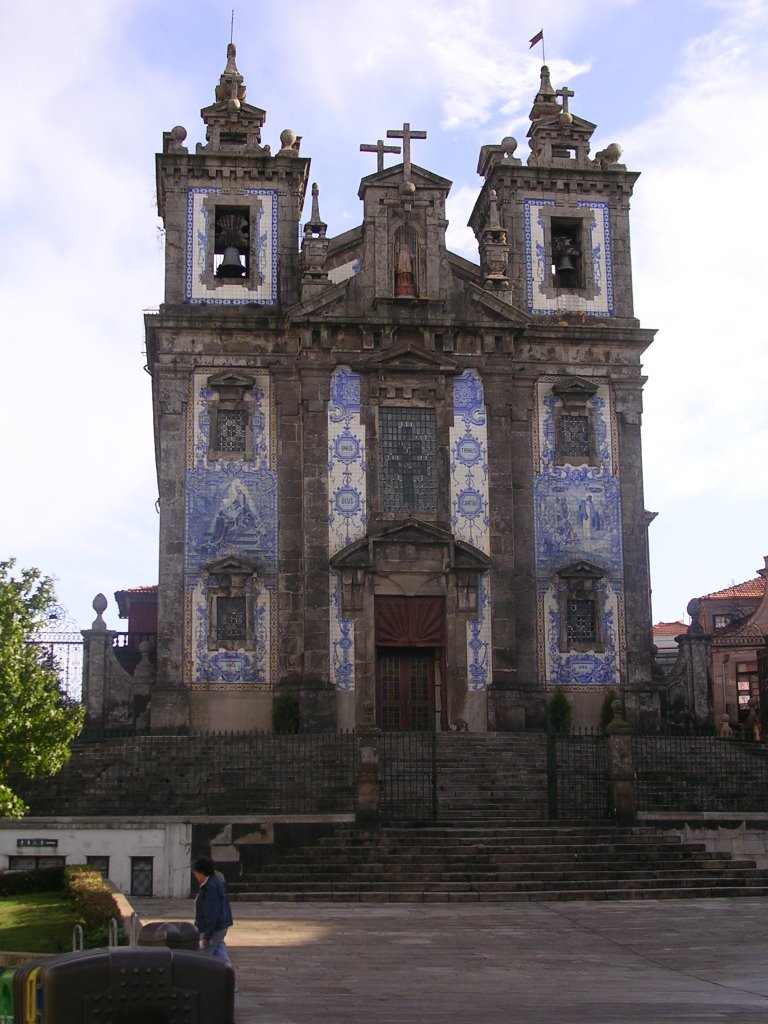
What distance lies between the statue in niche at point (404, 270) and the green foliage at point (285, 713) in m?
9.84

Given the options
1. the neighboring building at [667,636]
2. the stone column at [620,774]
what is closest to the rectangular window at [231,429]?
the stone column at [620,774]

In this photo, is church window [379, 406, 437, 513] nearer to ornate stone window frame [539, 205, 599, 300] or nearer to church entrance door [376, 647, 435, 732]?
church entrance door [376, 647, 435, 732]

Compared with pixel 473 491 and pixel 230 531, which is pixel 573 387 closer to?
pixel 473 491

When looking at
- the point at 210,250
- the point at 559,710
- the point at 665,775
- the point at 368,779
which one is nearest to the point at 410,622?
the point at 559,710

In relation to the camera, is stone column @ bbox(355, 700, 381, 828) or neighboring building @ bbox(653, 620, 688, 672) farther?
neighboring building @ bbox(653, 620, 688, 672)

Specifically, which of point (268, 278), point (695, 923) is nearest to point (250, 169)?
point (268, 278)

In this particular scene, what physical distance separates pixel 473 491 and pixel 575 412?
11.5ft

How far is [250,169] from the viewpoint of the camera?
3522 centimetres

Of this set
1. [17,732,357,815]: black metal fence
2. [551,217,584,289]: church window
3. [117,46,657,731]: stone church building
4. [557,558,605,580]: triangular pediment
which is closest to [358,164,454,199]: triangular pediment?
[117,46,657,731]: stone church building

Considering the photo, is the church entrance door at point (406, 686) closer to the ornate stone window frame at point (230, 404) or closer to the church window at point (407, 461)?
the church window at point (407, 461)

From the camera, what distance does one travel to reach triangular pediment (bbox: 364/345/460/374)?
33.4m

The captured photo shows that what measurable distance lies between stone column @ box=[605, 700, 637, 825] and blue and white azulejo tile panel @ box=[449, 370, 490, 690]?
7978 millimetres

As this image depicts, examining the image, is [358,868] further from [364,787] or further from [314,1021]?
[314,1021]

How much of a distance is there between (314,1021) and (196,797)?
46.4 ft
